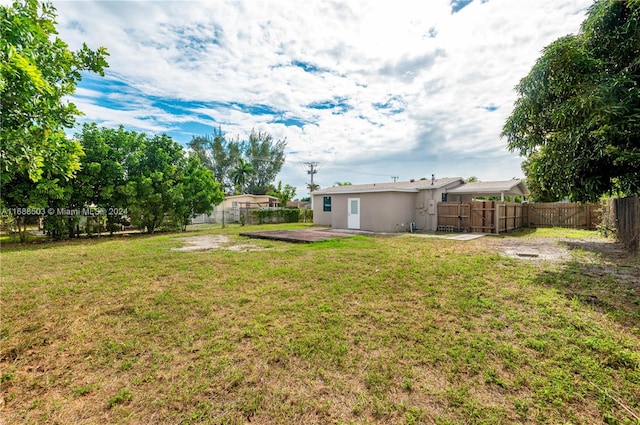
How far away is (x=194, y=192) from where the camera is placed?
15.7m

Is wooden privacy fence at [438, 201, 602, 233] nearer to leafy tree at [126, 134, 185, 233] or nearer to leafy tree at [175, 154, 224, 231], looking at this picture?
leafy tree at [175, 154, 224, 231]

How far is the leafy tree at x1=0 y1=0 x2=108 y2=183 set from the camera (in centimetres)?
223

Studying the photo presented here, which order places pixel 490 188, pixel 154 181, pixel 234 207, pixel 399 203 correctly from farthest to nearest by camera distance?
pixel 234 207, pixel 490 188, pixel 399 203, pixel 154 181

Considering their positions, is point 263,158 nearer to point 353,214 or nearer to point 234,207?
point 234,207

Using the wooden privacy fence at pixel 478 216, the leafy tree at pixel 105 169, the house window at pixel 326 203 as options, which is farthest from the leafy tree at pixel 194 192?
the wooden privacy fence at pixel 478 216

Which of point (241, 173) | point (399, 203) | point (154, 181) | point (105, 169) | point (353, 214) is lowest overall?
point (353, 214)

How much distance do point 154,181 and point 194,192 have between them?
2359 millimetres

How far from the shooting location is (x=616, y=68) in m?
5.90

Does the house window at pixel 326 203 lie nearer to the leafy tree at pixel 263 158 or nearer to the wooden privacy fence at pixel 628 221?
the wooden privacy fence at pixel 628 221

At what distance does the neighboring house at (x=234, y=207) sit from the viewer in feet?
76.7

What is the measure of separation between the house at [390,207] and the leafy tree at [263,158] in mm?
29075

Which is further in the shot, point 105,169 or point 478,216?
point 478,216

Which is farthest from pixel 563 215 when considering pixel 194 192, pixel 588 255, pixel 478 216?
pixel 194 192

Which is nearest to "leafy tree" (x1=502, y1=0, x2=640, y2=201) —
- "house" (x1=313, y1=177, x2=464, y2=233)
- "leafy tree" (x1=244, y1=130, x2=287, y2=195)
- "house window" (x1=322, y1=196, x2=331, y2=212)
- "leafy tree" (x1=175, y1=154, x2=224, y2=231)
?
"house" (x1=313, y1=177, x2=464, y2=233)
